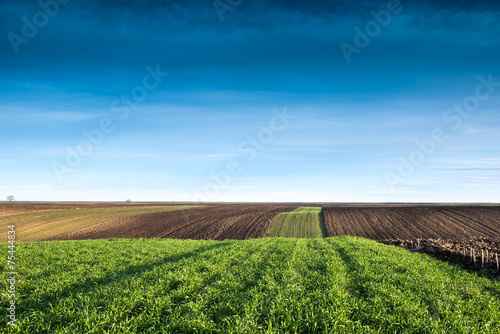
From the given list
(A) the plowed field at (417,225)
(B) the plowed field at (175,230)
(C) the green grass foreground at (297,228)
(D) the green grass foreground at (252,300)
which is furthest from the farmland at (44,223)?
(A) the plowed field at (417,225)

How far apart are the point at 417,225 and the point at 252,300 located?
49091mm

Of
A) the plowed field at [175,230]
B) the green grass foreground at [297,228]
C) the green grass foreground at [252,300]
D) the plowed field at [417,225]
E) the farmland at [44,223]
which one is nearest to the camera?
the green grass foreground at [252,300]

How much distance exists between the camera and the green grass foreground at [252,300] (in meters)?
6.33

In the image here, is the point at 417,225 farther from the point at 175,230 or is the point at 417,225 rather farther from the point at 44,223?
the point at 44,223

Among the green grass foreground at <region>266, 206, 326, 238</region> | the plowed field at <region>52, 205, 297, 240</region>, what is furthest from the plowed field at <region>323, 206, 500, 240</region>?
the plowed field at <region>52, 205, 297, 240</region>

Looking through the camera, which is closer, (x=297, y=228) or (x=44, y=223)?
(x=44, y=223)

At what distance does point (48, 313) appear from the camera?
7.00 m

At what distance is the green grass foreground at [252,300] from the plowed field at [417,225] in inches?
1215

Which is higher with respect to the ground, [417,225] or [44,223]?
[417,225]

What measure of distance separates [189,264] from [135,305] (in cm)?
507

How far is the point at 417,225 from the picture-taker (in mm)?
46062

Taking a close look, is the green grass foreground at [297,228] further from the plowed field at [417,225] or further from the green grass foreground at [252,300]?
the green grass foreground at [252,300]

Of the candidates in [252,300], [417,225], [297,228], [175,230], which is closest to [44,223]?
[175,230]

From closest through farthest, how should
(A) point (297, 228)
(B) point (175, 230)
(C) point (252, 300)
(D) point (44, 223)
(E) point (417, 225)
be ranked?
1. (C) point (252, 300)
2. (B) point (175, 230)
3. (D) point (44, 223)
4. (E) point (417, 225)
5. (A) point (297, 228)
